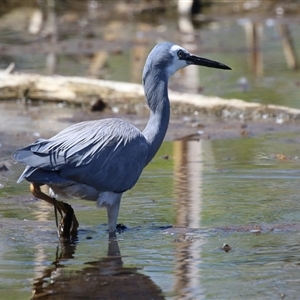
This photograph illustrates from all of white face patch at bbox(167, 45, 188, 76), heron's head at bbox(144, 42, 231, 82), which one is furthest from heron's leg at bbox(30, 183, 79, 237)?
white face patch at bbox(167, 45, 188, 76)

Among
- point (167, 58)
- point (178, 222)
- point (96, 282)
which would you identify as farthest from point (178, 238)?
point (167, 58)

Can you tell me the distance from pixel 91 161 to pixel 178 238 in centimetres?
86

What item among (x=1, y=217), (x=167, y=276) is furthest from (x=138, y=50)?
(x=167, y=276)

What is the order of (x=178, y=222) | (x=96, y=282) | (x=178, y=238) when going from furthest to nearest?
(x=178, y=222) < (x=178, y=238) < (x=96, y=282)

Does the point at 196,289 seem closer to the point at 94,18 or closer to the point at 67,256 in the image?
the point at 67,256

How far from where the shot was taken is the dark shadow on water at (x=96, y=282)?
545 centimetres

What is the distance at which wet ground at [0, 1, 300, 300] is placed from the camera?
18.4ft

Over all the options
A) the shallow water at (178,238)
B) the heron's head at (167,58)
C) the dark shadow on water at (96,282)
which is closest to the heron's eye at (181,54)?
the heron's head at (167,58)

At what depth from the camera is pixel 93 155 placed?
6.90 meters

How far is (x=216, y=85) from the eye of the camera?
14328mm

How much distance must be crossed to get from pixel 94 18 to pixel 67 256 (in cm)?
1868

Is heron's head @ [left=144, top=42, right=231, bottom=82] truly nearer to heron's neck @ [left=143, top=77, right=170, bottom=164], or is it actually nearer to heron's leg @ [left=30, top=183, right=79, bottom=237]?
heron's neck @ [left=143, top=77, right=170, bottom=164]

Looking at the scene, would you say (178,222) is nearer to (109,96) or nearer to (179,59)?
(179,59)

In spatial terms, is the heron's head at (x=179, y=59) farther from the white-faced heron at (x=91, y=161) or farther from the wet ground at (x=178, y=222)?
the wet ground at (x=178, y=222)
